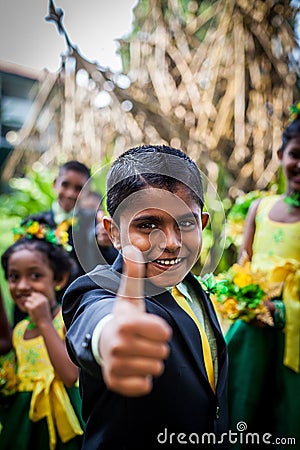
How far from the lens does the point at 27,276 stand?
1.76 meters

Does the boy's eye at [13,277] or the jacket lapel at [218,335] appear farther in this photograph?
the boy's eye at [13,277]

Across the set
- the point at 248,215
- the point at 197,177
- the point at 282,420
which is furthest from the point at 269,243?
the point at 197,177

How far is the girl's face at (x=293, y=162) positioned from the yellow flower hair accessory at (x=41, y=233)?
905 millimetres

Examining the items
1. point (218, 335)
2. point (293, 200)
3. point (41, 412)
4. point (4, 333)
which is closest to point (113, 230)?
point (218, 335)

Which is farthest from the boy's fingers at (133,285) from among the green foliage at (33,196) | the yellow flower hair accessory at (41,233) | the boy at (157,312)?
the green foliage at (33,196)

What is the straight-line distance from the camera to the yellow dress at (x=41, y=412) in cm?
163

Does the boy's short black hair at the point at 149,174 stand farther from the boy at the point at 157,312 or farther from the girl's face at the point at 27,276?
the girl's face at the point at 27,276

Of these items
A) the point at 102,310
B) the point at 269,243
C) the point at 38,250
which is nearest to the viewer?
the point at 102,310

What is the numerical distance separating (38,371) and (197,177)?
110 centimetres

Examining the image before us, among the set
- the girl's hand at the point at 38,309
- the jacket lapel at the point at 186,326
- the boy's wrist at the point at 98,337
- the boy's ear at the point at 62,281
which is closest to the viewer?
the boy's wrist at the point at 98,337

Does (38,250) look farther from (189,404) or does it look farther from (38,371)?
(189,404)

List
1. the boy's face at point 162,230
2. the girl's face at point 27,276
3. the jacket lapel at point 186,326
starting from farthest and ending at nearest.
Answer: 1. the girl's face at point 27,276
2. the jacket lapel at point 186,326
3. the boy's face at point 162,230

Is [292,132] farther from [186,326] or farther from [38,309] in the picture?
[186,326]

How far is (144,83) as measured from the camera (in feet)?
9.63
